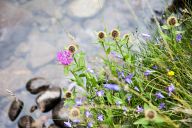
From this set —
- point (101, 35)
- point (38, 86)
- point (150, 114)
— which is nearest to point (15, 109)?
point (38, 86)

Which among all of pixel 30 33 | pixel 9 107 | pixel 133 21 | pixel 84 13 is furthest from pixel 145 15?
pixel 9 107

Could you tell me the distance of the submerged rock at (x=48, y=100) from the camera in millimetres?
4012

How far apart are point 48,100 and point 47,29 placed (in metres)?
0.98

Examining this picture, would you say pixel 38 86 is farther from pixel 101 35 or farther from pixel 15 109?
pixel 101 35

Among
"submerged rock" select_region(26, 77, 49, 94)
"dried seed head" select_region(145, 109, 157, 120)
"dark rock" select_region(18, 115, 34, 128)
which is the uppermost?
"submerged rock" select_region(26, 77, 49, 94)

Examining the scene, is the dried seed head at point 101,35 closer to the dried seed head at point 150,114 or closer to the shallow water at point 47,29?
the dried seed head at point 150,114

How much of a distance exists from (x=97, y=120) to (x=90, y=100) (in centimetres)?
18

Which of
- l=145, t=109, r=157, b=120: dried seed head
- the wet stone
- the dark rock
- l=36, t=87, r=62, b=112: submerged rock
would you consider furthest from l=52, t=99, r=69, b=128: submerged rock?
l=145, t=109, r=157, b=120: dried seed head

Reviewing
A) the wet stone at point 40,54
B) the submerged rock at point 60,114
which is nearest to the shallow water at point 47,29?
the wet stone at point 40,54

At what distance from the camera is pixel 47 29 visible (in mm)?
4656

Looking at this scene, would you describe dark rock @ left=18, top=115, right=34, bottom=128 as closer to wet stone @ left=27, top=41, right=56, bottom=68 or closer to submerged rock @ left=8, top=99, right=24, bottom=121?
submerged rock @ left=8, top=99, right=24, bottom=121

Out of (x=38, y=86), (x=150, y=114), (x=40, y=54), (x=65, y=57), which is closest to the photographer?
(x=150, y=114)

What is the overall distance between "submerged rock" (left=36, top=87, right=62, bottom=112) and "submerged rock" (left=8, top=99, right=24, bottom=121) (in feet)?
0.62

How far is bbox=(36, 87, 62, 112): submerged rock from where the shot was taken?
4.01 m
